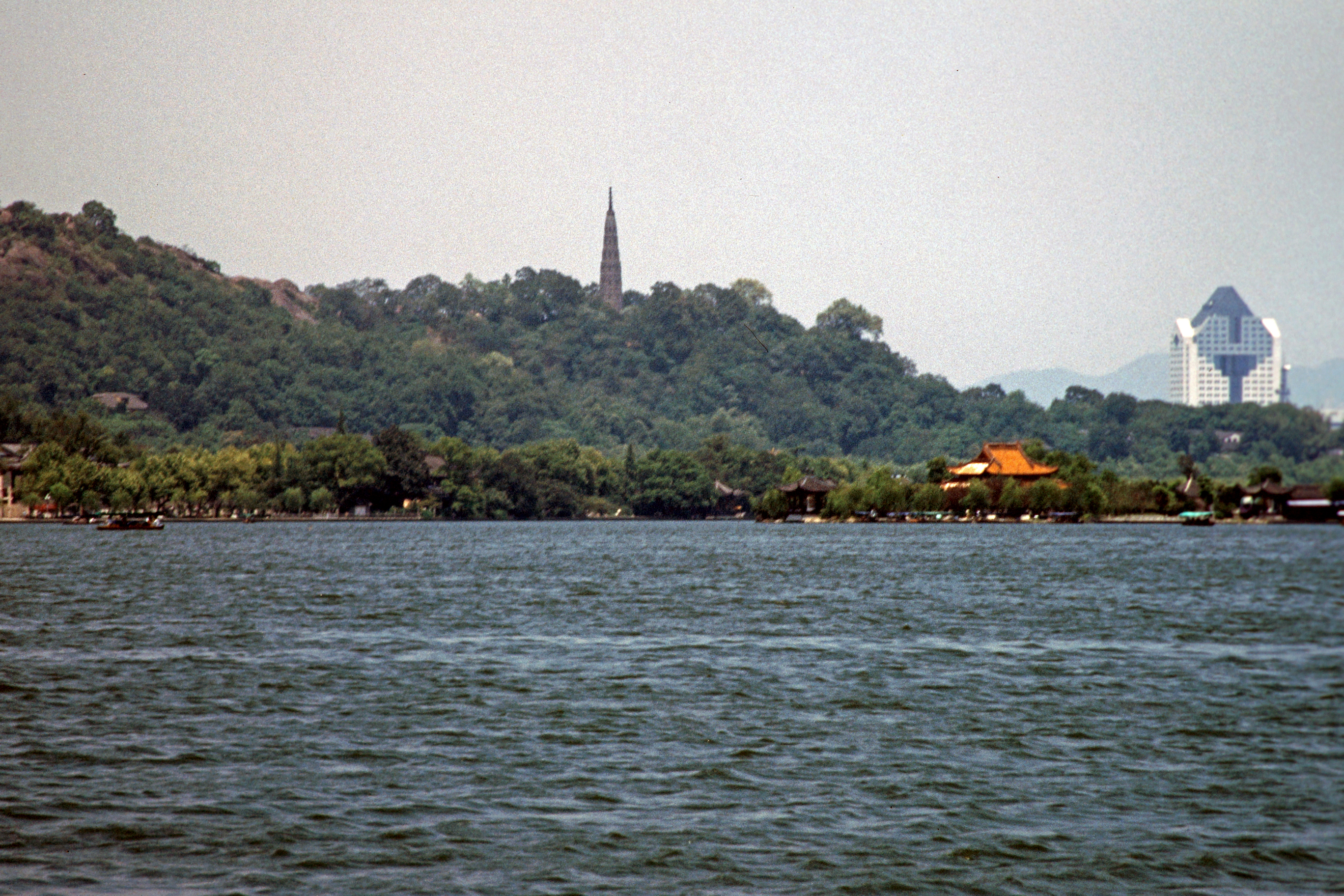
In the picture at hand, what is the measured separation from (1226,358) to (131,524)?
89.9 metres

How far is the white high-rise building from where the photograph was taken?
16641mm

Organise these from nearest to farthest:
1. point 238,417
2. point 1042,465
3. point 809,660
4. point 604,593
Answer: point 809,660 < point 604,593 < point 1042,465 < point 238,417

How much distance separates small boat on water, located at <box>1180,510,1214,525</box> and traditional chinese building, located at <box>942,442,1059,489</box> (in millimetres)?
22018

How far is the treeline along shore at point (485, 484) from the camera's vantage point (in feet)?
356

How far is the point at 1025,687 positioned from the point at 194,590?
3075 cm

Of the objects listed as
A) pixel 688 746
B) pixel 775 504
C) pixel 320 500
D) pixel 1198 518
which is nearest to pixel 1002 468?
pixel 775 504

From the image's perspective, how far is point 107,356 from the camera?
630ft

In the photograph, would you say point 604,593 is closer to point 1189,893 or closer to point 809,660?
point 809,660

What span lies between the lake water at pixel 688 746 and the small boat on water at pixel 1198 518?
58.9 metres

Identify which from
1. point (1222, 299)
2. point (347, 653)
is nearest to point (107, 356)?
point (347, 653)

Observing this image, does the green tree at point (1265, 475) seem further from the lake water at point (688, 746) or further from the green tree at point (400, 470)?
the green tree at point (400, 470)

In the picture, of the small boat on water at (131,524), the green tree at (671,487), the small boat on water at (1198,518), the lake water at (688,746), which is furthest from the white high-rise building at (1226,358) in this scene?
the green tree at (671,487)

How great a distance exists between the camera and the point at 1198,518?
311 ft

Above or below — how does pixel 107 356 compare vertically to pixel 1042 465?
above
